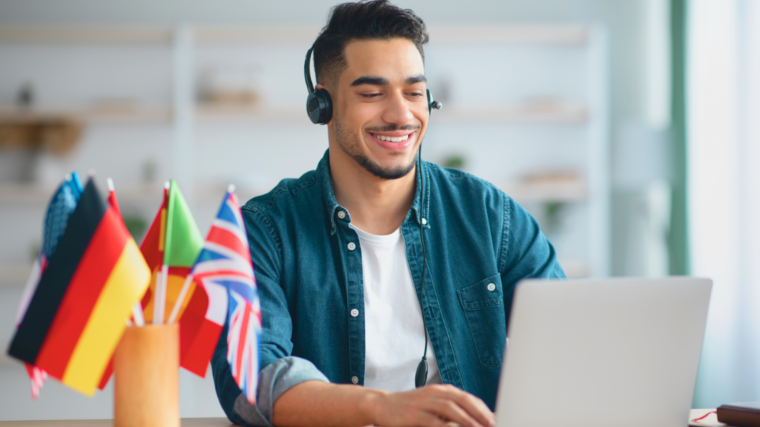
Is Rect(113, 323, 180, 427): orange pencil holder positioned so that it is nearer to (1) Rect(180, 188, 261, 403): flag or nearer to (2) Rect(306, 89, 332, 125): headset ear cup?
(1) Rect(180, 188, 261, 403): flag

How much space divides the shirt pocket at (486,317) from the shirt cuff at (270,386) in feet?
1.41

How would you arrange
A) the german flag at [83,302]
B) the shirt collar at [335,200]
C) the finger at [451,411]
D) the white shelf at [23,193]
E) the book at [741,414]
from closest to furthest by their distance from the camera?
the german flag at [83,302] → the finger at [451,411] → the book at [741,414] → the shirt collar at [335,200] → the white shelf at [23,193]

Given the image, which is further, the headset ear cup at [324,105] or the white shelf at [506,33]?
the white shelf at [506,33]

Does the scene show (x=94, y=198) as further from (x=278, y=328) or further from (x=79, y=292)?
(x=278, y=328)

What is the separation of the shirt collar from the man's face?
0.06m

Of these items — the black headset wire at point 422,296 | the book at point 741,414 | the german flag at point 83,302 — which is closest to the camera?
the german flag at point 83,302

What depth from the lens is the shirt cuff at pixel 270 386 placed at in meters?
1.06

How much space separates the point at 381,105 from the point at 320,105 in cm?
15

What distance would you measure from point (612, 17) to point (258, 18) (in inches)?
82.5

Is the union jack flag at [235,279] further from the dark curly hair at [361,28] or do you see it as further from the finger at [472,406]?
the dark curly hair at [361,28]

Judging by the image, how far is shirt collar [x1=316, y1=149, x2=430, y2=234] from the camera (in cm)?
146

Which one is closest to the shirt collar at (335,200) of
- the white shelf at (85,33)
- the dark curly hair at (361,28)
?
the dark curly hair at (361,28)

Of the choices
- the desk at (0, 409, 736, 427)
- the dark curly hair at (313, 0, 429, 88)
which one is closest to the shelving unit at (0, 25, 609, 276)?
the dark curly hair at (313, 0, 429, 88)

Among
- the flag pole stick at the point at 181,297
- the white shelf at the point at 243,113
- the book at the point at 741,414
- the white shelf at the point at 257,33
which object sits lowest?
the book at the point at 741,414
